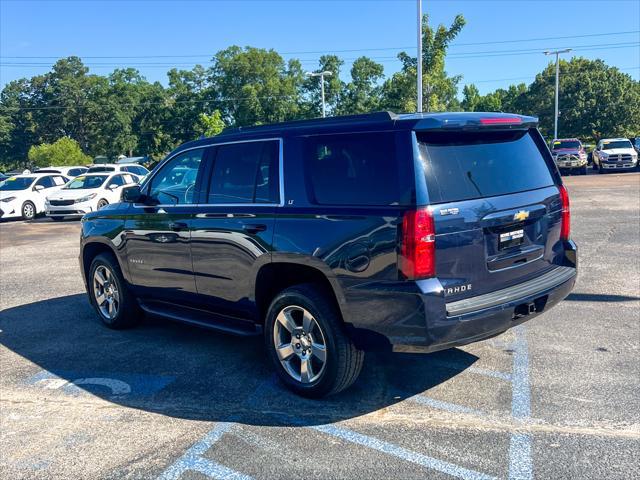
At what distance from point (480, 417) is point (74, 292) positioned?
6.27 meters

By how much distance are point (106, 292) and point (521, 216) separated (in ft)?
14.4

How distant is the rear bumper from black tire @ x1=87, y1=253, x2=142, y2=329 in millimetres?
3063

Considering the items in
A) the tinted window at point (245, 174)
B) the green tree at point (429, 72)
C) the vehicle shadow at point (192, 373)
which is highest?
the green tree at point (429, 72)

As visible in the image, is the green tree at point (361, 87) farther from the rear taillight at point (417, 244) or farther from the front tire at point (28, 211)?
the rear taillight at point (417, 244)

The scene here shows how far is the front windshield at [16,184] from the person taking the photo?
21.7 metres

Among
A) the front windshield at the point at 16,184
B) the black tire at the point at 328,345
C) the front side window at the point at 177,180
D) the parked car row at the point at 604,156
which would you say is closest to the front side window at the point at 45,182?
the front windshield at the point at 16,184

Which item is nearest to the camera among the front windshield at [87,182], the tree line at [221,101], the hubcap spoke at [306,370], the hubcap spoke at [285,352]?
the hubcap spoke at [306,370]

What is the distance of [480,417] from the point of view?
12.7 ft

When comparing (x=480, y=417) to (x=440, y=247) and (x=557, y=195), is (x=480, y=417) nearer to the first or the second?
(x=440, y=247)

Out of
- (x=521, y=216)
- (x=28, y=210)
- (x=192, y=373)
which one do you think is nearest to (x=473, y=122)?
(x=521, y=216)

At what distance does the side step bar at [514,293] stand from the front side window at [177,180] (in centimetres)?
261

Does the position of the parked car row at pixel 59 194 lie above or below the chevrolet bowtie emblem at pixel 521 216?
below

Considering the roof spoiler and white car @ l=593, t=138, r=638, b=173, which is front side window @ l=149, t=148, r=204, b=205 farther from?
white car @ l=593, t=138, r=638, b=173

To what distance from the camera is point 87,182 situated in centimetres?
2044
